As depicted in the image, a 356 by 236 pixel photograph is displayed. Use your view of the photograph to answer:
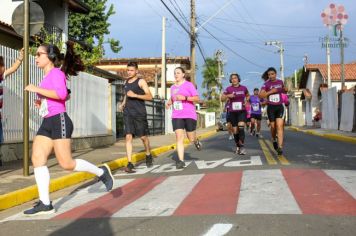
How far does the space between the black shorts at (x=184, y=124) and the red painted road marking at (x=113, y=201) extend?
1600mm

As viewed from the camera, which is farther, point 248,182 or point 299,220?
point 248,182

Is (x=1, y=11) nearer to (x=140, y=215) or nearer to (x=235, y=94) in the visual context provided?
(x=235, y=94)

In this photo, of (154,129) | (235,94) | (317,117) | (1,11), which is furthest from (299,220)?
(317,117)

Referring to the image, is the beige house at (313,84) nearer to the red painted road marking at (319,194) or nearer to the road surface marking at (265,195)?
the red painted road marking at (319,194)

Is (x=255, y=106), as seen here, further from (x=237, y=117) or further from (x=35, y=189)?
(x=35, y=189)

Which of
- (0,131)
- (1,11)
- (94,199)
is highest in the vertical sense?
(1,11)

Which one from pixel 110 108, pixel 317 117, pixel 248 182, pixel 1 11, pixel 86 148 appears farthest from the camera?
pixel 317 117

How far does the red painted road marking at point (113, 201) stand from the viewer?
554 centimetres

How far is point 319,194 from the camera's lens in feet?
20.0

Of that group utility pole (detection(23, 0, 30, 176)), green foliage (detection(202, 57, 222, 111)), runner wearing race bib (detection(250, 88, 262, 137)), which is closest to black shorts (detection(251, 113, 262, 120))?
runner wearing race bib (detection(250, 88, 262, 137))

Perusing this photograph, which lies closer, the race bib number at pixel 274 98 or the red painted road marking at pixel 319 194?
the red painted road marking at pixel 319 194

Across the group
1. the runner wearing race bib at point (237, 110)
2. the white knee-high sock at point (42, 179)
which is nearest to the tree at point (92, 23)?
the runner wearing race bib at point (237, 110)

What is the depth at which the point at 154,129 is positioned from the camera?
89.6ft

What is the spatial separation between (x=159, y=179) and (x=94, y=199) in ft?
5.55
